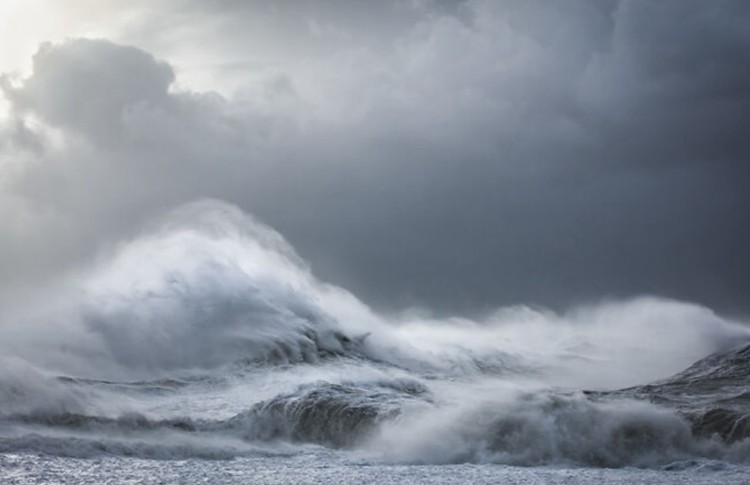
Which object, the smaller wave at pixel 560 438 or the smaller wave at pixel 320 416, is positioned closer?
the smaller wave at pixel 560 438

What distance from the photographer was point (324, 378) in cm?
2627

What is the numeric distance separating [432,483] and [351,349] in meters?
22.3

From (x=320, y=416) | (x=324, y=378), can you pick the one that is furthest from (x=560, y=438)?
(x=324, y=378)

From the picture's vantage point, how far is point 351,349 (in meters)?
34.0

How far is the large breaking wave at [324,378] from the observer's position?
47.4ft

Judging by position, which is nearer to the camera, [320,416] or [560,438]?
[560,438]

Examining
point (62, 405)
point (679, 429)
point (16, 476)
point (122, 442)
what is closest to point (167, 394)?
point (62, 405)

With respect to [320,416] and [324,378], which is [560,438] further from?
[324,378]

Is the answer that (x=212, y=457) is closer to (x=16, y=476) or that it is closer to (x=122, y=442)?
(x=122, y=442)

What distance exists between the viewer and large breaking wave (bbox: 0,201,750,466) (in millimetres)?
14461

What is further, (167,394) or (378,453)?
(167,394)

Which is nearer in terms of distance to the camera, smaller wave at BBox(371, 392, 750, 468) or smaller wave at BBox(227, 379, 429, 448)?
smaller wave at BBox(371, 392, 750, 468)

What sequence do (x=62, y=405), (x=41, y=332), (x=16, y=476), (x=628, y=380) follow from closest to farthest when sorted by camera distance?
(x=16, y=476)
(x=62, y=405)
(x=41, y=332)
(x=628, y=380)

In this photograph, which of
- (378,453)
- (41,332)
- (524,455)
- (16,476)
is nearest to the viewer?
(16,476)
